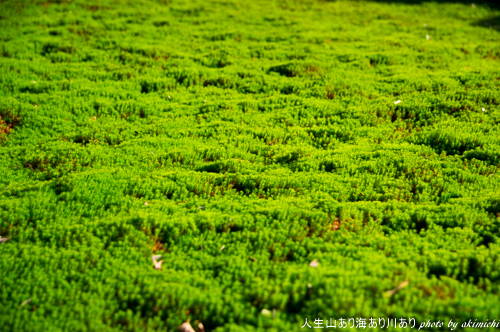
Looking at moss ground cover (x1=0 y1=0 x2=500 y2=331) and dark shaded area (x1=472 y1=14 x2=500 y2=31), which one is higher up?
dark shaded area (x1=472 y1=14 x2=500 y2=31)

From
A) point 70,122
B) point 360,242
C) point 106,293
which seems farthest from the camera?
point 70,122

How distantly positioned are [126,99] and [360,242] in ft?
13.8

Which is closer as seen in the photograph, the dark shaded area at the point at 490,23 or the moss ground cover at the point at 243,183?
the moss ground cover at the point at 243,183

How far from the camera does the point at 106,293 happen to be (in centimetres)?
253

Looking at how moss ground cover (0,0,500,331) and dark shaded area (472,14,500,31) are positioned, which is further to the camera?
dark shaded area (472,14,500,31)

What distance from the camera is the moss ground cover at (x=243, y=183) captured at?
2.48 metres

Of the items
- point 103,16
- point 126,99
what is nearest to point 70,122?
point 126,99

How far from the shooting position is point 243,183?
3.78 m

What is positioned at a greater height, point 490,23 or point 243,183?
point 490,23

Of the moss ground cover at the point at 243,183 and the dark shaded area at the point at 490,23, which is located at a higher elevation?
the dark shaded area at the point at 490,23

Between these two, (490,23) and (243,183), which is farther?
(490,23)

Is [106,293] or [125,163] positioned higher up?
[125,163]

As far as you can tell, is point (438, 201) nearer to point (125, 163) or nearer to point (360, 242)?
point (360, 242)

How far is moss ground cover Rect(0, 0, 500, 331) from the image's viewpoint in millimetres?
2479
